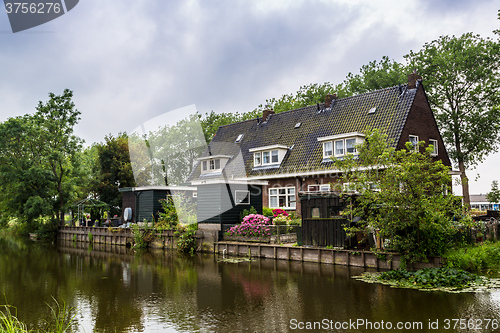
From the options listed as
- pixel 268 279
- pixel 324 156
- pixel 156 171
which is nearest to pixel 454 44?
pixel 324 156

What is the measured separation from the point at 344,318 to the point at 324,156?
16015 mm

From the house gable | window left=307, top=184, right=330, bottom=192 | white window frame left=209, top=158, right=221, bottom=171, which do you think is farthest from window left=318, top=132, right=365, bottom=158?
white window frame left=209, top=158, right=221, bottom=171

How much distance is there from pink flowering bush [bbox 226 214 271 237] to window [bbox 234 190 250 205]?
1.97 metres

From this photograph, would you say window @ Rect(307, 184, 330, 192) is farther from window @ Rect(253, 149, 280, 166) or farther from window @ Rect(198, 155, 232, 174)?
window @ Rect(198, 155, 232, 174)

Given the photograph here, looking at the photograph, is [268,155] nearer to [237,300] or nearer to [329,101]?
[329,101]

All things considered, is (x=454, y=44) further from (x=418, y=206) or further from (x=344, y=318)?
(x=344, y=318)

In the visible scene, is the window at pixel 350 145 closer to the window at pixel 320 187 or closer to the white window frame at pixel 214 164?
the window at pixel 320 187

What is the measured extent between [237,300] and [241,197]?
38.5ft

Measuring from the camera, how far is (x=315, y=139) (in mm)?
26766

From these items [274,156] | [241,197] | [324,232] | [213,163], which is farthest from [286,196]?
[324,232]

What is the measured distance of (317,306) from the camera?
34.5 ft

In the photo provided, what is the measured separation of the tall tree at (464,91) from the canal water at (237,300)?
21.9 meters

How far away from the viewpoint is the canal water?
9.04m

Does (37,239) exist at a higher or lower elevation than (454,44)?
lower
